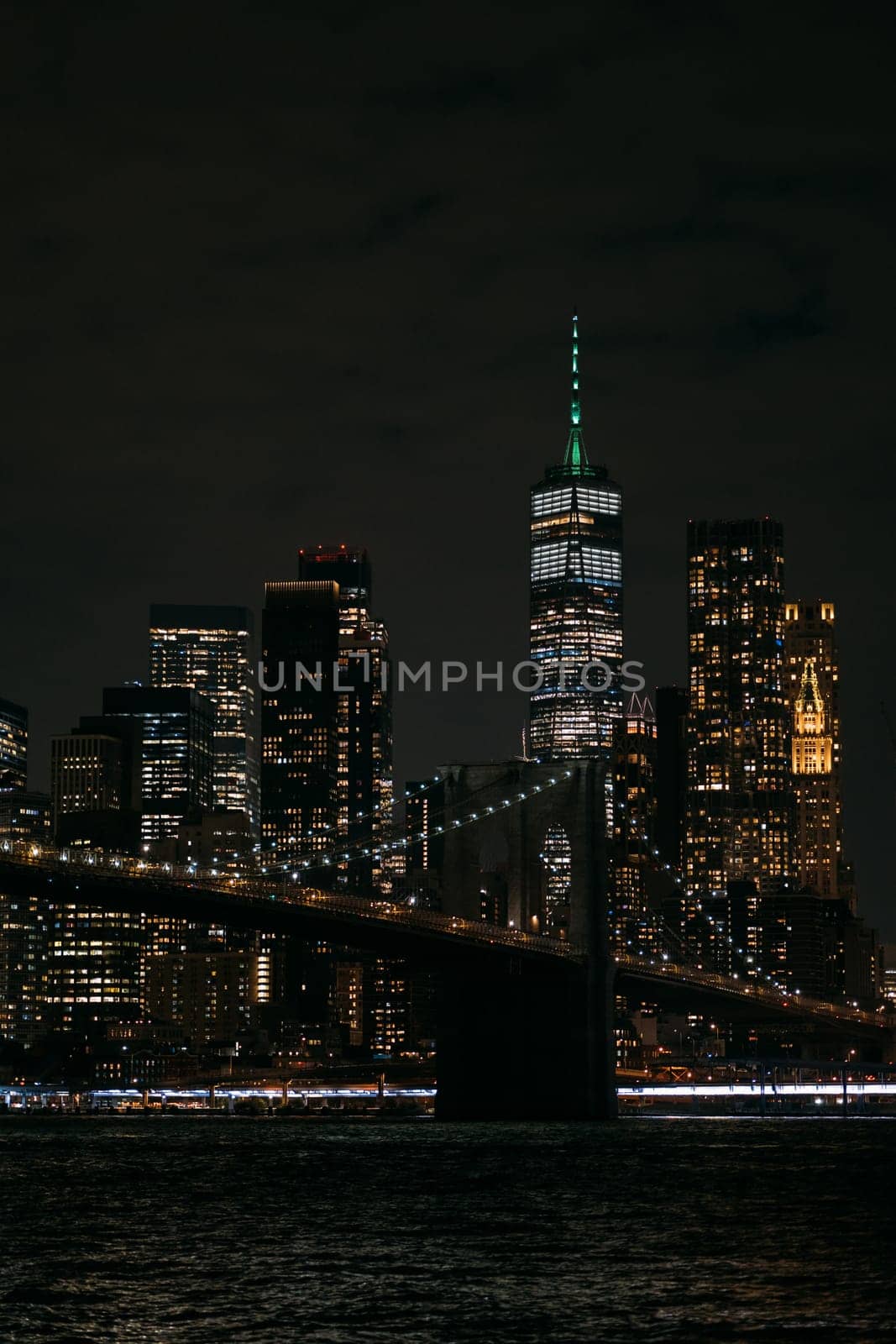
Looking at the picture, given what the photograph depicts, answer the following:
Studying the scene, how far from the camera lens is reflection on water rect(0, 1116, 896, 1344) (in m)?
37.6

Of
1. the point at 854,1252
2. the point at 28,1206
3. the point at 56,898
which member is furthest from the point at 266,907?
the point at 854,1252

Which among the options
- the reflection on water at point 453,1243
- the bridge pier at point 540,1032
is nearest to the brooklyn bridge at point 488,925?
the bridge pier at point 540,1032

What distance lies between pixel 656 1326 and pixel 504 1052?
59.8 meters

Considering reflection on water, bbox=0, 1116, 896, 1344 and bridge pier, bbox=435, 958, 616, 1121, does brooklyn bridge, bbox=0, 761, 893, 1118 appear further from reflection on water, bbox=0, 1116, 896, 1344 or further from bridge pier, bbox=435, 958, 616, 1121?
reflection on water, bbox=0, 1116, 896, 1344

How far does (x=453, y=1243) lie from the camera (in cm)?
4900

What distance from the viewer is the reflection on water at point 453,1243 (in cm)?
3762

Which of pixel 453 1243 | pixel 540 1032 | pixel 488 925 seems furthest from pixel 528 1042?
pixel 453 1243

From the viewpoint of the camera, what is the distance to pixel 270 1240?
1972 inches

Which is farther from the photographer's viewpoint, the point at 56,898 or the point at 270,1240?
the point at 56,898

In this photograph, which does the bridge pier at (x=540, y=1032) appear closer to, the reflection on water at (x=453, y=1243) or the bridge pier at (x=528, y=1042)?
the bridge pier at (x=528, y=1042)

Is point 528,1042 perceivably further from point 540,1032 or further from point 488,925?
point 488,925

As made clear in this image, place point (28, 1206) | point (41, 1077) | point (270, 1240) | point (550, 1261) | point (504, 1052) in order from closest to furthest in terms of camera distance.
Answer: point (550, 1261)
point (270, 1240)
point (28, 1206)
point (504, 1052)
point (41, 1077)

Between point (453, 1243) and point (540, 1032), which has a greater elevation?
point (540, 1032)

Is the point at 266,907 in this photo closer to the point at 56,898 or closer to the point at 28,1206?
the point at 56,898
